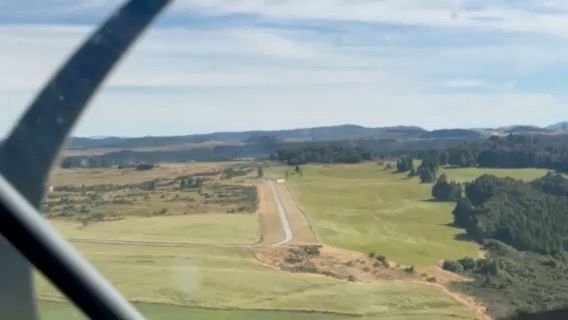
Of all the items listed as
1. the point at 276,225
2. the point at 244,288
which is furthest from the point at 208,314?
the point at 276,225

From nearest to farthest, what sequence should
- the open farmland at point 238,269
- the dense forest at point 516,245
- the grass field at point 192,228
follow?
the open farmland at point 238,269 < the dense forest at point 516,245 < the grass field at point 192,228

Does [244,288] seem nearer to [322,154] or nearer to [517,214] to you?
[322,154]

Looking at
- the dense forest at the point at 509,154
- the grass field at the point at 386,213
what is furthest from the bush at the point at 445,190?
the dense forest at the point at 509,154

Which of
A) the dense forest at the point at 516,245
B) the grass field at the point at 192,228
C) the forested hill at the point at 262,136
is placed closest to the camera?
the dense forest at the point at 516,245

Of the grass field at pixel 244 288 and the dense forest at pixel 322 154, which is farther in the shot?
the dense forest at pixel 322 154

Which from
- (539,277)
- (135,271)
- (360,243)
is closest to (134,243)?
(135,271)

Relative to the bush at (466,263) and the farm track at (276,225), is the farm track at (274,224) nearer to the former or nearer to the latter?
the farm track at (276,225)
